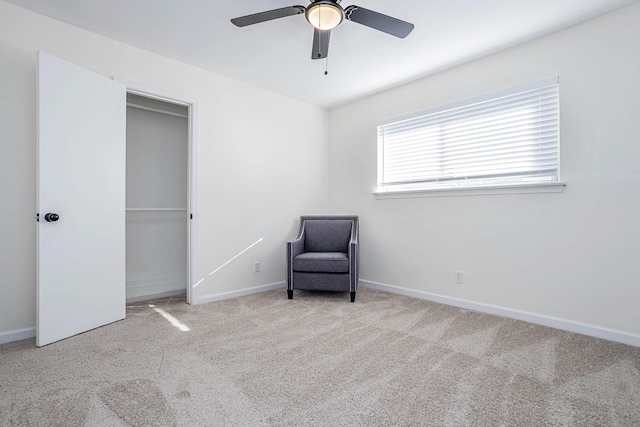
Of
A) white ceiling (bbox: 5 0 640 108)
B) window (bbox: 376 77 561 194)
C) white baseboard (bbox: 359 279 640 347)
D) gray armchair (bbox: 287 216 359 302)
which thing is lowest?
white baseboard (bbox: 359 279 640 347)

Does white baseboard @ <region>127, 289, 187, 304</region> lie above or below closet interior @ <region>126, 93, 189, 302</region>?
below

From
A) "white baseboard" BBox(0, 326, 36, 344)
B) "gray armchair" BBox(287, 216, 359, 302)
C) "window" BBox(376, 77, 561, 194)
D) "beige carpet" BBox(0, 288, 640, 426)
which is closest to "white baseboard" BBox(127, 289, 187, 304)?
"beige carpet" BBox(0, 288, 640, 426)

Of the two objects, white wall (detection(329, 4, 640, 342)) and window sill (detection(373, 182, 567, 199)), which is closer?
white wall (detection(329, 4, 640, 342))

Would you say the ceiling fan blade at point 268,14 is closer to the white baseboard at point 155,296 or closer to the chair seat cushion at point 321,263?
the chair seat cushion at point 321,263

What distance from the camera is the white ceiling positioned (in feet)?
7.63

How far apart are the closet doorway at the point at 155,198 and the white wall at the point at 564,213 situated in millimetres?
2728

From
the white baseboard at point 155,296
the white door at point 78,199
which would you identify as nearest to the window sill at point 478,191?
the white baseboard at point 155,296

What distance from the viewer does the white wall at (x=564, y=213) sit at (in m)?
2.34

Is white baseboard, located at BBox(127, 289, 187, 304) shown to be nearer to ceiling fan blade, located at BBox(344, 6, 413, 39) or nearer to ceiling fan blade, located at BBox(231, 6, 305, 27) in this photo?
ceiling fan blade, located at BBox(231, 6, 305, 27)

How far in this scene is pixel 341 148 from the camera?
4.51 metres

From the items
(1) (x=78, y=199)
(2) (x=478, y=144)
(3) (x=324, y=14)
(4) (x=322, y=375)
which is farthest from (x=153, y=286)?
(2) (x=478, y=144)

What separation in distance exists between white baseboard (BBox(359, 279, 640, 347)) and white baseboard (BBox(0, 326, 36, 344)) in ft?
11.0

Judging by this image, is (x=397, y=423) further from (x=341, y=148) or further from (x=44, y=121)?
(x=341, y=148)

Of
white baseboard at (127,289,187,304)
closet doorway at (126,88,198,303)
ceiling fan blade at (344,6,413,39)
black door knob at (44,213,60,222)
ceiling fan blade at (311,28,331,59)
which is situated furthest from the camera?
closet doorway at (126,88,198,303)
